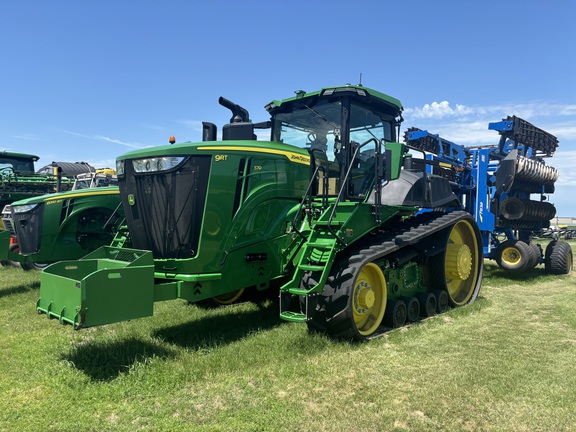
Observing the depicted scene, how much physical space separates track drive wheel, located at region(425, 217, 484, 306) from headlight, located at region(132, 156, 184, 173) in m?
4.22

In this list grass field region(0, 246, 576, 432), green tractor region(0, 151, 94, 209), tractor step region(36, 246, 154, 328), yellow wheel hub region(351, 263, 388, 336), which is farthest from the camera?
green tractor region(0, 151, 94, 209)

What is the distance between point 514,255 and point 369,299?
6474mm

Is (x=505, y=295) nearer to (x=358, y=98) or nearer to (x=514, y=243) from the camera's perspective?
(x=514, y=243)

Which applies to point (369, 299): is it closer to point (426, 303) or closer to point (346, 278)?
point (346, 278)

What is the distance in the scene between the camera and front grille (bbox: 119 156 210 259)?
5094 millimetres

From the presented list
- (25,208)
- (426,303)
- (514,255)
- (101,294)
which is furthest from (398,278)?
(25,208)

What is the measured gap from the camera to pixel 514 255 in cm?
1049

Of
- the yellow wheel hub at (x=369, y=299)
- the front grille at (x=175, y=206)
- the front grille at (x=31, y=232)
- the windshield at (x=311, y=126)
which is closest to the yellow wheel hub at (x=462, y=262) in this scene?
the yellow wheel hub at (x=369, y=299)

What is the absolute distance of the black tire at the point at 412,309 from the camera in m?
6.30

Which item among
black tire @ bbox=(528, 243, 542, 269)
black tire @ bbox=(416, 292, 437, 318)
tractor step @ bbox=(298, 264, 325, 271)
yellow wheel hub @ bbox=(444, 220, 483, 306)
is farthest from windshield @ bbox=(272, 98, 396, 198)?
black tire @ bbox=(528, 243, 542, 269)

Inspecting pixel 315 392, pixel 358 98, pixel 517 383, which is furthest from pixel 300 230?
pixel 517 383

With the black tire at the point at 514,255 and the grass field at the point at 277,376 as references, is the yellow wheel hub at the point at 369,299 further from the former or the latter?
the black tire at the point at 514,255

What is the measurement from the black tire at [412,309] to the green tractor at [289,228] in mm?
17

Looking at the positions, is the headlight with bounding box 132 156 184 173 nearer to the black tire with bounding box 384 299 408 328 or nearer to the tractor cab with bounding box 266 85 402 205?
the tractor cab with bounding box 266 85 402 205
